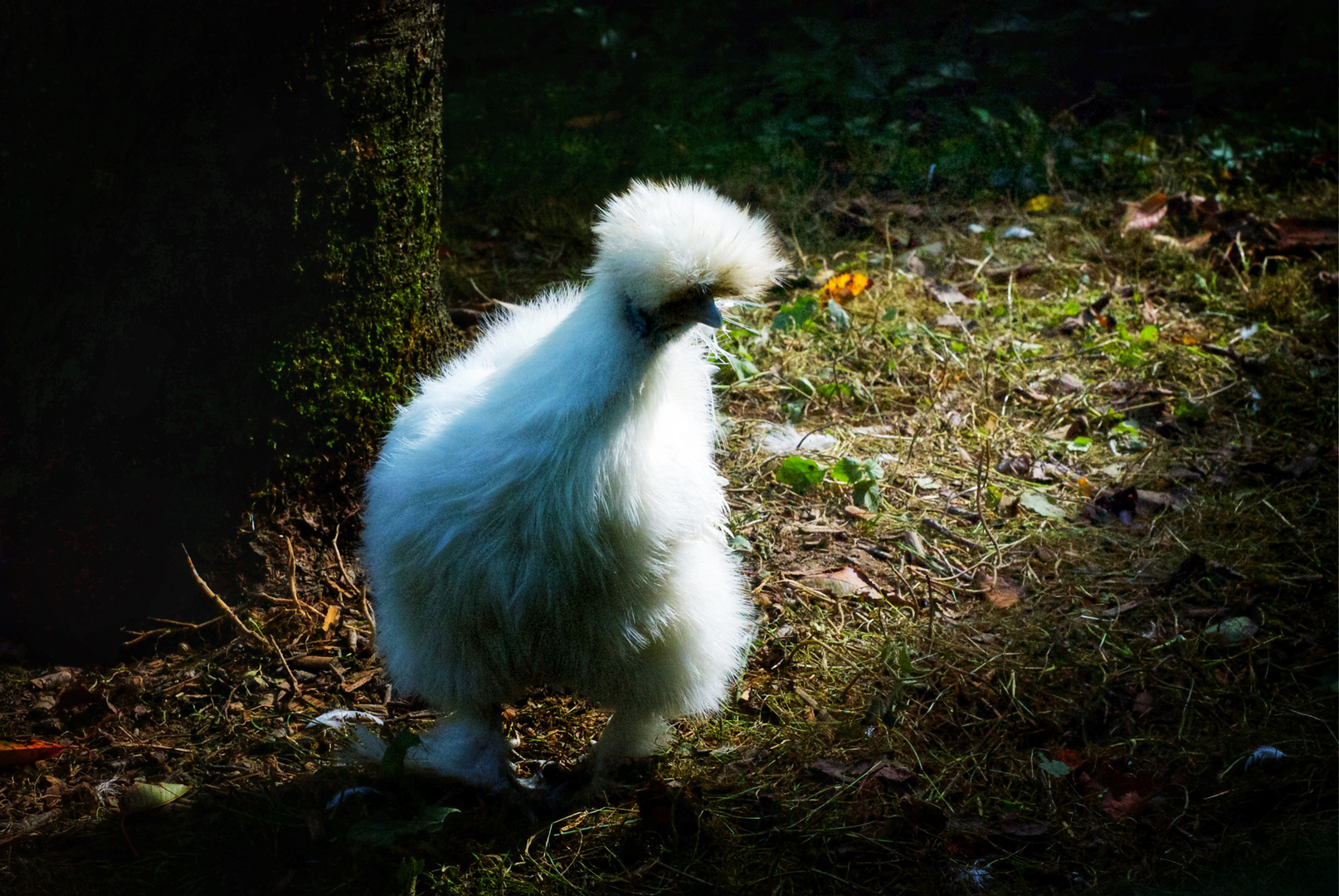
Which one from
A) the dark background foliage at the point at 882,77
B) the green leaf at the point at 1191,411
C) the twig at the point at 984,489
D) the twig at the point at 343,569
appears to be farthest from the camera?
the dark background foliage at the point at 882,77

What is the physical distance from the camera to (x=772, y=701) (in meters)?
2.63

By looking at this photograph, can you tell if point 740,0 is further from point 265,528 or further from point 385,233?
point 265,528

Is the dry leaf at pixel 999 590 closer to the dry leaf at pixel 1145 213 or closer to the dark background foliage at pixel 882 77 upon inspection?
the dry leaf at pixel 1145 213

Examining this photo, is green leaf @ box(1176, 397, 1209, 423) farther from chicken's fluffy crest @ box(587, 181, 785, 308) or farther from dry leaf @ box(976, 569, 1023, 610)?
chicken's fluffy crest @ box(587, 181, 785, 308)

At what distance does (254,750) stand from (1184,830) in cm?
217

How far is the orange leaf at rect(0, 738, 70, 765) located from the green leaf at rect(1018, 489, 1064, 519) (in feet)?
9.34

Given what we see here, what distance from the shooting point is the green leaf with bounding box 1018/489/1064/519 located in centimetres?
322

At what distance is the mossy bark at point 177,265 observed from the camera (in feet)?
7.76

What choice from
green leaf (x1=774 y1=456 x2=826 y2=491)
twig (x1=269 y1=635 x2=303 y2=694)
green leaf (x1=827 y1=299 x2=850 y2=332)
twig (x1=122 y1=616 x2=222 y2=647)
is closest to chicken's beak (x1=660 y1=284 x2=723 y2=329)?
green leaf (x1=774 y1=456 x2=826 y2=491)

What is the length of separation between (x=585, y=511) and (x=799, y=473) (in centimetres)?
141

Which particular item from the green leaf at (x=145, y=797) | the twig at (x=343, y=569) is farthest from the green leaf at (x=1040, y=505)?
the green leaf at (x=145, y=797)

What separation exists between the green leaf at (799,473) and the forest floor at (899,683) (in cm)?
2

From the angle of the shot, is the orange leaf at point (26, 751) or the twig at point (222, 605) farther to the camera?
the twig at point (222, 605)

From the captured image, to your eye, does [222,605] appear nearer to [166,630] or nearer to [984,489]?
[166,630]
